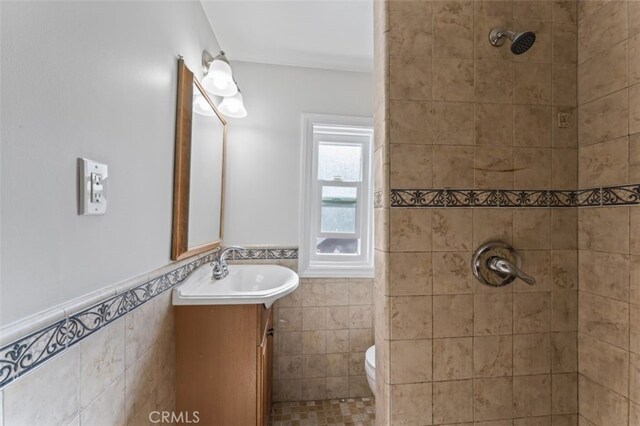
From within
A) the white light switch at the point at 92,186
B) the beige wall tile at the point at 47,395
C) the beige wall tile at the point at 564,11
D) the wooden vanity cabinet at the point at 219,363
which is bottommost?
the wooden vanity cabinet at the point at 219,363

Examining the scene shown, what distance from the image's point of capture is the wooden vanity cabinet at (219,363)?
1163 mm

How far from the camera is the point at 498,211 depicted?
868mm

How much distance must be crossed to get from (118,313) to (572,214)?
1.47m

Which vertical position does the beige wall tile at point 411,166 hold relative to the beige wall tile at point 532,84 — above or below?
below

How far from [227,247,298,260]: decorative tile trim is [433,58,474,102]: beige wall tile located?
4.48 ft

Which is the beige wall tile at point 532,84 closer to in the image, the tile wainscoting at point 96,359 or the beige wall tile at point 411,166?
the beige wall tile at point 411,166

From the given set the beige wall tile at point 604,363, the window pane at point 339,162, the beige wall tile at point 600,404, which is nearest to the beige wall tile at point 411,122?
the beige wall tile at point 604,363

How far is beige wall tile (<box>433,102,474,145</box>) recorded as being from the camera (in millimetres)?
850

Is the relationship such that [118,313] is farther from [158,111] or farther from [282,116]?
[282,116]

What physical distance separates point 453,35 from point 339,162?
48.9 inches
